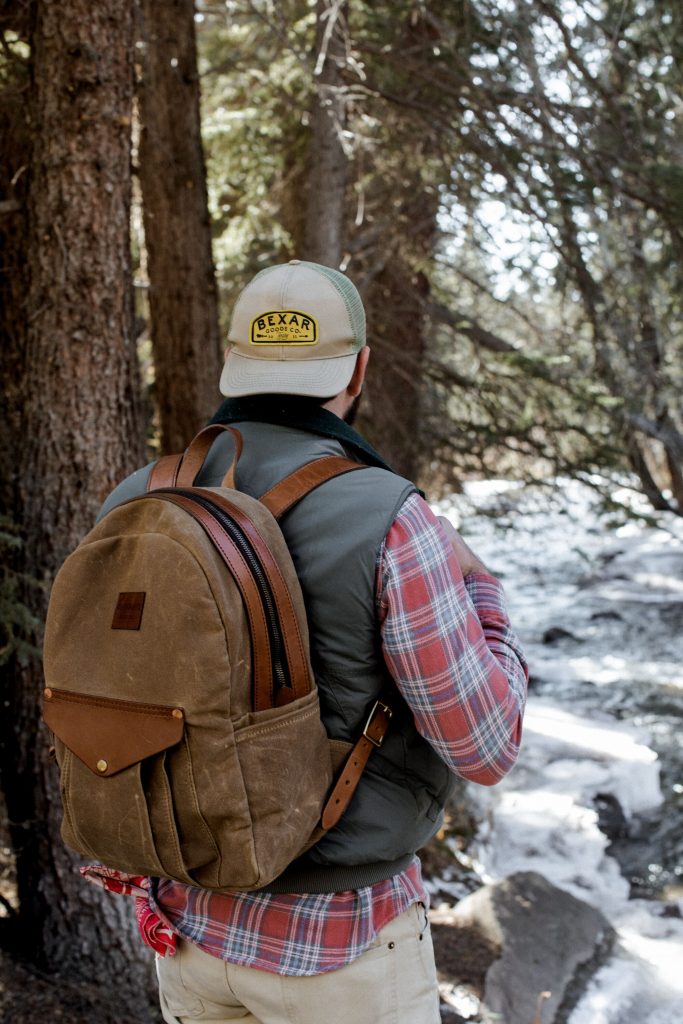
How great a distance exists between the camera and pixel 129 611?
5.12 ft

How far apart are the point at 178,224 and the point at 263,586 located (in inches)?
179

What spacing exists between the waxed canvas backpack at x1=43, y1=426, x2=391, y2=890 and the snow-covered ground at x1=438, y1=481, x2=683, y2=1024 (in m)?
3.81

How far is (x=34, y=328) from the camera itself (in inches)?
143

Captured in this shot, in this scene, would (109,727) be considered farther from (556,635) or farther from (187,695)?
(556,635)

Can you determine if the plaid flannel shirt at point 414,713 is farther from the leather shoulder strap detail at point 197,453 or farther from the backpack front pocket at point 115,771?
the leather shoulder strap detail at point 197,453

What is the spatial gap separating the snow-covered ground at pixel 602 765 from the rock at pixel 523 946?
0.12 m

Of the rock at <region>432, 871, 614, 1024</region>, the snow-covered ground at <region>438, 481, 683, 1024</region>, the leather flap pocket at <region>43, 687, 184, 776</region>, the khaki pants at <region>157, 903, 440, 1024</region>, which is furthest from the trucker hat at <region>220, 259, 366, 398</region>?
the snow-covered ground at <region>438, 481, 683, 1024</region>

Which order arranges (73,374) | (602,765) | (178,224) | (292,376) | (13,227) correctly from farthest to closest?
(602,765)
(178,224)
(13,227)
(73,374)
(292,376)

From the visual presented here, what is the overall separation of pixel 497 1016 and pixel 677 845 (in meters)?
3.59

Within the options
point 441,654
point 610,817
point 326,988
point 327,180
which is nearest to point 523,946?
point 610,817

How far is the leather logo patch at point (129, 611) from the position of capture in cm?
155

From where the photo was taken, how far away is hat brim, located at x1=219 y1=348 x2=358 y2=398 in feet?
6.01

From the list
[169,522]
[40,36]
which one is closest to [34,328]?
[40,36]

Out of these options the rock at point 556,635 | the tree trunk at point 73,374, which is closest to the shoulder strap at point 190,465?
Answer: the tree trunk at point 73,374
